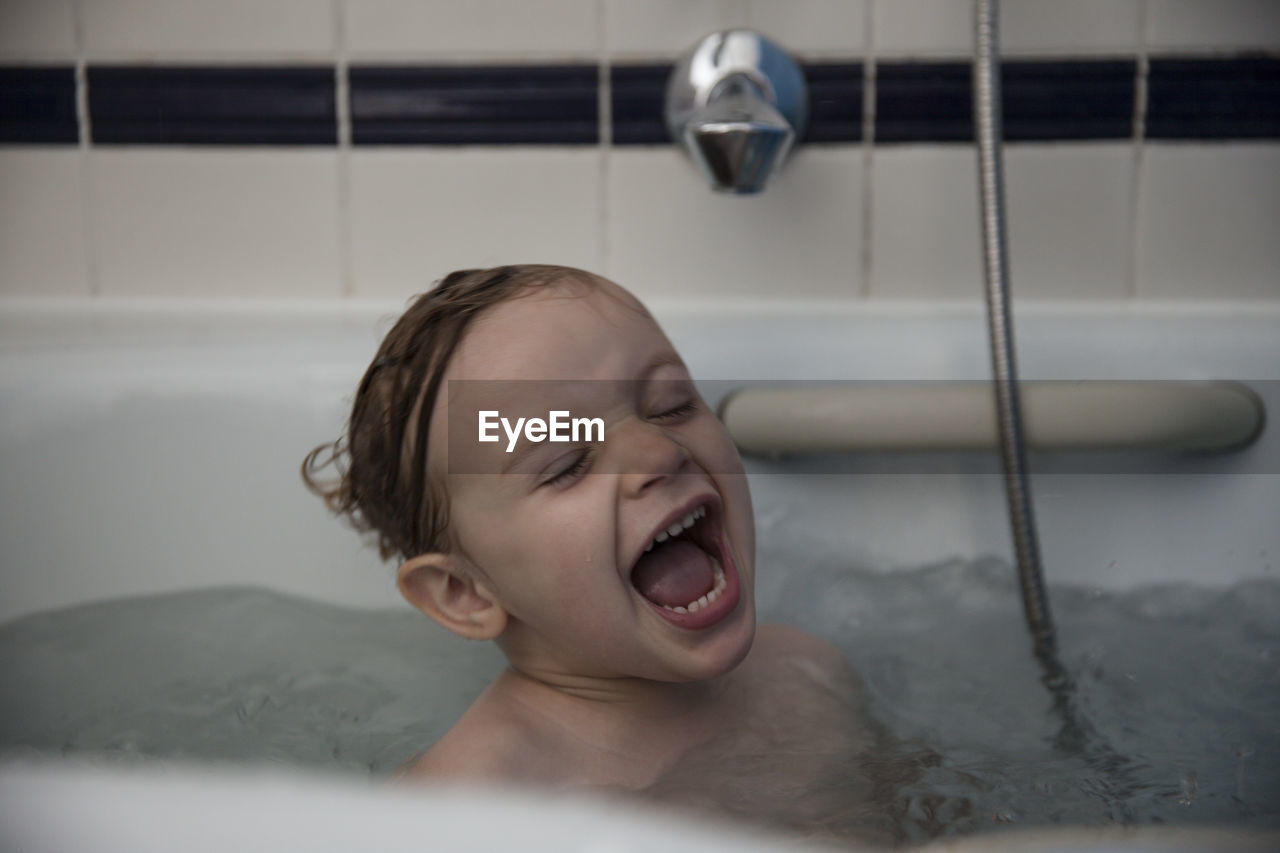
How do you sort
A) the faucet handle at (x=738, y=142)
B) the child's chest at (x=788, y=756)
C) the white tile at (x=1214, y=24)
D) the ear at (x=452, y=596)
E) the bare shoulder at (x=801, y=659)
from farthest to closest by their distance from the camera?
1. the white tile at (x=1214, y=24)
2. the faucet handle at (x=738, y=142)
3. the bare shoulder at (x=801, y=659)
4. the ear at (x=452, y=596)
5. the child's chest at (x=788, y=756)

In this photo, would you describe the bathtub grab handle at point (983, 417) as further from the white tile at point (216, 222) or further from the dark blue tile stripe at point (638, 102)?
the white tile at point (216, 222)

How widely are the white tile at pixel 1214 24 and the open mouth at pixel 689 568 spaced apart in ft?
2.62

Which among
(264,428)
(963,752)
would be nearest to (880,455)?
(963,752)

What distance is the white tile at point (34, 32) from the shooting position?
4.08 feet

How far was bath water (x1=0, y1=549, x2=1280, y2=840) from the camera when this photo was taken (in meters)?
0.74

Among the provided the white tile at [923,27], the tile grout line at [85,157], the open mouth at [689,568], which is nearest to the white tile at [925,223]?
the white tile at [923,27]

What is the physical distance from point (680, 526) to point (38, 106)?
96 cm

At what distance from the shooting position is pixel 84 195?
1277 millimetres

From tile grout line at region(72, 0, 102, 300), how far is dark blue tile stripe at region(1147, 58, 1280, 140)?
45.2 inches

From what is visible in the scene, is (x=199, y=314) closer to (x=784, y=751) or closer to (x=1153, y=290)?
(x=784, y=751)

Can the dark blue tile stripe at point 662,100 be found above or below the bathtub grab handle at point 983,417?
above

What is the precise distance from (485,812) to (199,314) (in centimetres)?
105

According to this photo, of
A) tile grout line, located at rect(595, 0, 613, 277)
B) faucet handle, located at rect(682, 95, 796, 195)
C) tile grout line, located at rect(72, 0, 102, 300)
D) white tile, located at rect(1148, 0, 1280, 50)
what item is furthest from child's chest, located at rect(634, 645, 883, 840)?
tile grout line, located at rect(72, 0, 102, 300)

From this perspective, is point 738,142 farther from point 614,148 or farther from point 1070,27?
point 1070,27
